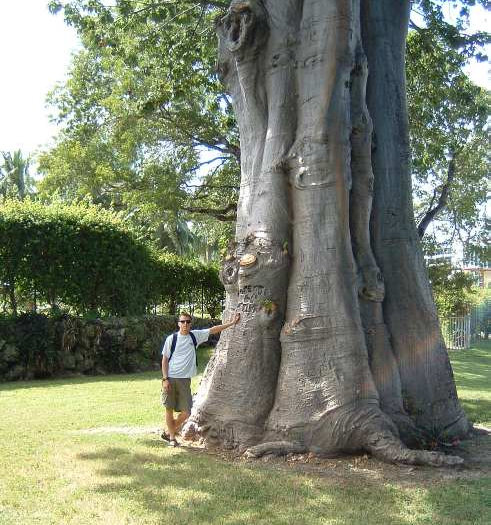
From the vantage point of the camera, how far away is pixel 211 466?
7.05 m

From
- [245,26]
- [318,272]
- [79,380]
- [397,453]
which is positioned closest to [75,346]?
[79,380]

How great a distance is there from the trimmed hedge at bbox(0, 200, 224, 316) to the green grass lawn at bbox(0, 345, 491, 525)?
7719 millimetres

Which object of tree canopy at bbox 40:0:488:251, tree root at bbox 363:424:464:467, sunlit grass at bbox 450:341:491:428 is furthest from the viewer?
tree canopy at bbox 40:0:488:251

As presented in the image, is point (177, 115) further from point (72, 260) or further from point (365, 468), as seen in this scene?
point (365, 468)

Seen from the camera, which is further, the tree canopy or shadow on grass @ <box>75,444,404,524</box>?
the tree canopy

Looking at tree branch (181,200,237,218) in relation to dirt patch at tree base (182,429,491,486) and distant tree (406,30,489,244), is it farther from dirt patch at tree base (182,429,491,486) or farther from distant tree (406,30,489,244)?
dirt patch at tree base (182,429,491,486)

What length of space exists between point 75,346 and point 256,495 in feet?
36.6

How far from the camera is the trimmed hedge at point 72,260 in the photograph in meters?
16.2

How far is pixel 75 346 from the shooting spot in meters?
16.3

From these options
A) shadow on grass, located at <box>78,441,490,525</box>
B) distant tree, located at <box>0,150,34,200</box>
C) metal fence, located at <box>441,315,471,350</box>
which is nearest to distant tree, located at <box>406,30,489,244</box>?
metal fence, located at <box>441,315,471,350</box>

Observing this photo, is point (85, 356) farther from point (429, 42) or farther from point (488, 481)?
point (488, 481)

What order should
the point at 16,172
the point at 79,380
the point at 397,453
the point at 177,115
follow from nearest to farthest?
the point at 397,453, the point at 79,380, the point at 177,115, the point at 16,172

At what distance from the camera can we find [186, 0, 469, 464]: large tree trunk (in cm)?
756

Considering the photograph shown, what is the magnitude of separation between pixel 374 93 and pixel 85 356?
33.3 ft
